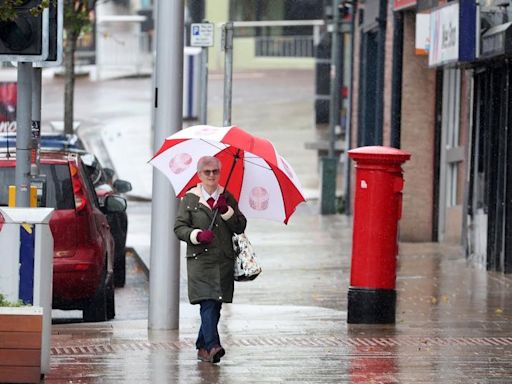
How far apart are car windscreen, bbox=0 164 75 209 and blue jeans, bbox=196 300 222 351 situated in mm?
2784

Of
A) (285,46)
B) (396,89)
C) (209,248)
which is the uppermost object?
(285,46)

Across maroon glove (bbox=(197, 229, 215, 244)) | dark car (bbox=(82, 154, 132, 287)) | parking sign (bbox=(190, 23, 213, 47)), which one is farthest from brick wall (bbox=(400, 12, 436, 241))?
maroon glove (bbox=(197, 229, 215, 244))

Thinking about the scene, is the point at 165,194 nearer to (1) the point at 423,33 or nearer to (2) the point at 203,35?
(2) the point at 203,35

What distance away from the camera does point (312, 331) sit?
12070mm

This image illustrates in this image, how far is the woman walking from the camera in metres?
10.3

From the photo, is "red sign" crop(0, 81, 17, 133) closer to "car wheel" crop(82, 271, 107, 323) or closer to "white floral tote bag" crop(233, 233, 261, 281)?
"car wheel" crop(82, 271, 107, 323)

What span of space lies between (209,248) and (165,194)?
170 centimetres

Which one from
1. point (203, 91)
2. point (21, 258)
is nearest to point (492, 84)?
point (203, 91)

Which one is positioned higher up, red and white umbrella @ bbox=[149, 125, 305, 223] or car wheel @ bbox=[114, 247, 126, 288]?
red and white umbrella @ bbox=[149, 125, 305, 223]

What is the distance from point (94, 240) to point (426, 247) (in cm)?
874

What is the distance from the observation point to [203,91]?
16.8 m

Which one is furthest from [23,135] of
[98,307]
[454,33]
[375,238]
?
[454,33]

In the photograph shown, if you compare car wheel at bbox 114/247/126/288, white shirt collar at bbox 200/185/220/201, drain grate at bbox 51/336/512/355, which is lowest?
car wheel at bbox 114/247/126/288

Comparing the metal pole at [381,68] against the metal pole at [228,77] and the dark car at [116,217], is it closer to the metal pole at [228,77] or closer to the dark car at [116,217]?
the dark car at [116,217]
